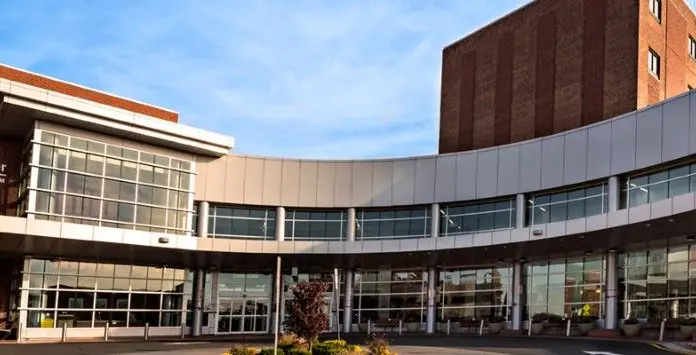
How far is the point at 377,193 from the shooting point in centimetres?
4250

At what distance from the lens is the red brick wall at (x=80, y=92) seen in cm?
3675

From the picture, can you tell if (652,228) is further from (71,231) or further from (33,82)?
(33,82)

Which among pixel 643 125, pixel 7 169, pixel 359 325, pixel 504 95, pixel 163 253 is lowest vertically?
pixel 359 325

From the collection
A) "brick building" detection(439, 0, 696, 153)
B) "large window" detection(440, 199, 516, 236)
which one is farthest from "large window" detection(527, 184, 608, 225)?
"brick building" detection(439, 0, 696, 153)

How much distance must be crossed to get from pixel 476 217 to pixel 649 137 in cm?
1084

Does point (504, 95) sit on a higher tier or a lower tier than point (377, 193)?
higher

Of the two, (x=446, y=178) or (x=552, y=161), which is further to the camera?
(x=446, y=178)

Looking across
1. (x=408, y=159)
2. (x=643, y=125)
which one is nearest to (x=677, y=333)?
(x=643, y=125)

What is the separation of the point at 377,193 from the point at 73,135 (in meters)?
15.7

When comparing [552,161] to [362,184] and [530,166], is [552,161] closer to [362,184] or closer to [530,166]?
[530,166]

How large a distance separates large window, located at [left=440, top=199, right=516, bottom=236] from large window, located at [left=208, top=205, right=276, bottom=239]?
9443 millimetres

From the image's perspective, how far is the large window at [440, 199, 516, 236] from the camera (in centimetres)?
3931

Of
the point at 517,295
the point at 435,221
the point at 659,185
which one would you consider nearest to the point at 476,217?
the point at 435,221

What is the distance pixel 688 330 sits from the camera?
29906 mm
